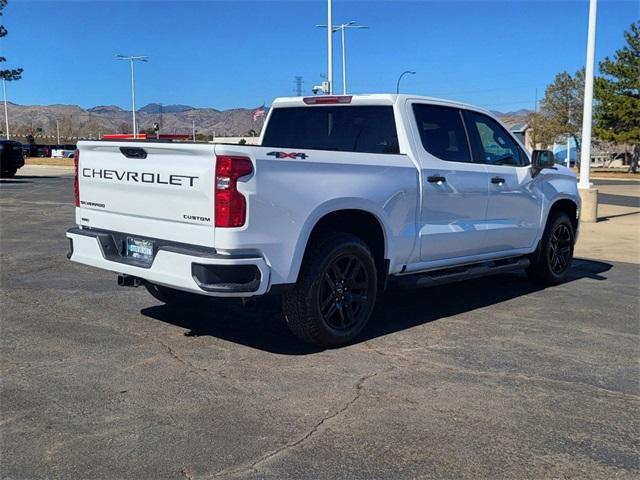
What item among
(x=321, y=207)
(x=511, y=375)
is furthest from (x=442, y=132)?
(x=511, y=375)

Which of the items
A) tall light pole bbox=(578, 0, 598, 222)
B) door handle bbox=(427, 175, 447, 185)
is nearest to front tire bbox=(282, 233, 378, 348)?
door handle bbox=(427, 175, 447, 185)

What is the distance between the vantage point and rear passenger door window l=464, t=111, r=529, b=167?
6824mm

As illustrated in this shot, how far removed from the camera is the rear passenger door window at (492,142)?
6824mm

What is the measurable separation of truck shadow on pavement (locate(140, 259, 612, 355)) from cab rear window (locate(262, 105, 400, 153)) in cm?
164

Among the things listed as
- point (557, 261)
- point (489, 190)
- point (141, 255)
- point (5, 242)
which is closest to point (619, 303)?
point (557, 261)

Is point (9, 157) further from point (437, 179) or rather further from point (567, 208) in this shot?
point (437, 179)

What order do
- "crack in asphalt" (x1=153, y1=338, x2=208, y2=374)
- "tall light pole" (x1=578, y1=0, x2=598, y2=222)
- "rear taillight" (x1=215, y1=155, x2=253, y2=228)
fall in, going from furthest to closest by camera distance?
"tall light pole" (x1=578, y1=0, x2=598, y2=222), "crack in asphalt" (x1=153, y1=338, x2=208, y2=374), "rear taillight" (x1=215, y1=155, x2=253, y2=228)

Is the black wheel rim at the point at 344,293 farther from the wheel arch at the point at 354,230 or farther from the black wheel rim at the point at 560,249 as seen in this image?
the black wheel rim at the point at 560,249

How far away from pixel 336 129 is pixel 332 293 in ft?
6.08

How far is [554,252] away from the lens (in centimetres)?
811

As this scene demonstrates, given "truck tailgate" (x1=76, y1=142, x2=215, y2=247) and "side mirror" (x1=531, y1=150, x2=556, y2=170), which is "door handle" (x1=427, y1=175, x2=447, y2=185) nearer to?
"side mirror" (x1=531, y1=150, x2=556, y2=170)

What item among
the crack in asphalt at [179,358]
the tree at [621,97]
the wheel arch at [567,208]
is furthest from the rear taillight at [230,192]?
the tree at [621,97]

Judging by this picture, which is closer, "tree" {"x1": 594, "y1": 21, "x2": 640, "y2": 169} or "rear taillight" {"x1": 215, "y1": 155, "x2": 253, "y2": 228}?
"rear taillight" {"x1": 215, "y1": 155, "x2": 253, "y2": 228}

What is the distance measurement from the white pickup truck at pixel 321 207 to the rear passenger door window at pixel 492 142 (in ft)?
0.07
